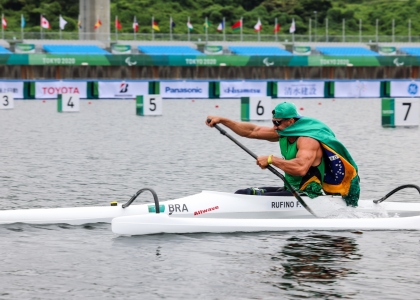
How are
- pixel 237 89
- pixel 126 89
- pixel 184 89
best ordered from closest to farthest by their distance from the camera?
pixel 126 89, pixel 184 89, pixel 237 89

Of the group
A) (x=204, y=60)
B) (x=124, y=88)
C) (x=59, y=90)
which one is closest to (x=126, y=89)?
(x=124, y=88)

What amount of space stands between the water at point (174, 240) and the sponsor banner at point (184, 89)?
2164 cm

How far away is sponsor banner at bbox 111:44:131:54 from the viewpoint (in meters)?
73.4

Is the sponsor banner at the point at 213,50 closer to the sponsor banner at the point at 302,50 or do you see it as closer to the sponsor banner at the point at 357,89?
the sponsor banner at the point at 302,50

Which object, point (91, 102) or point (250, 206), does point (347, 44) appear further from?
point (250, 206)

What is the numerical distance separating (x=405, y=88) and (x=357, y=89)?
8.75 ft

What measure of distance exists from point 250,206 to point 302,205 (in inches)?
26.7

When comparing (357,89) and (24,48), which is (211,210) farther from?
(24,48)

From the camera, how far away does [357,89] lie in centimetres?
5447

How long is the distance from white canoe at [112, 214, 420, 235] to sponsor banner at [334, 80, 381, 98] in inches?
1640

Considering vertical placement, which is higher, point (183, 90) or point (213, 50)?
point (213, 50)

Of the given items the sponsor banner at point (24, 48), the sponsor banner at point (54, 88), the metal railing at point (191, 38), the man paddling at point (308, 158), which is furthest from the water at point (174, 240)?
the metal railing at point (191, 38)

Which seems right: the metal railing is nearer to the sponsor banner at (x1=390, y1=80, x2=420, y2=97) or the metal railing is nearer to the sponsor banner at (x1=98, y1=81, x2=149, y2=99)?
the sponsor banner at (x1=98, y1=81, x2=149, y2=99)

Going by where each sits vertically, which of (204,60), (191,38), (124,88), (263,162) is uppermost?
(191,38)
